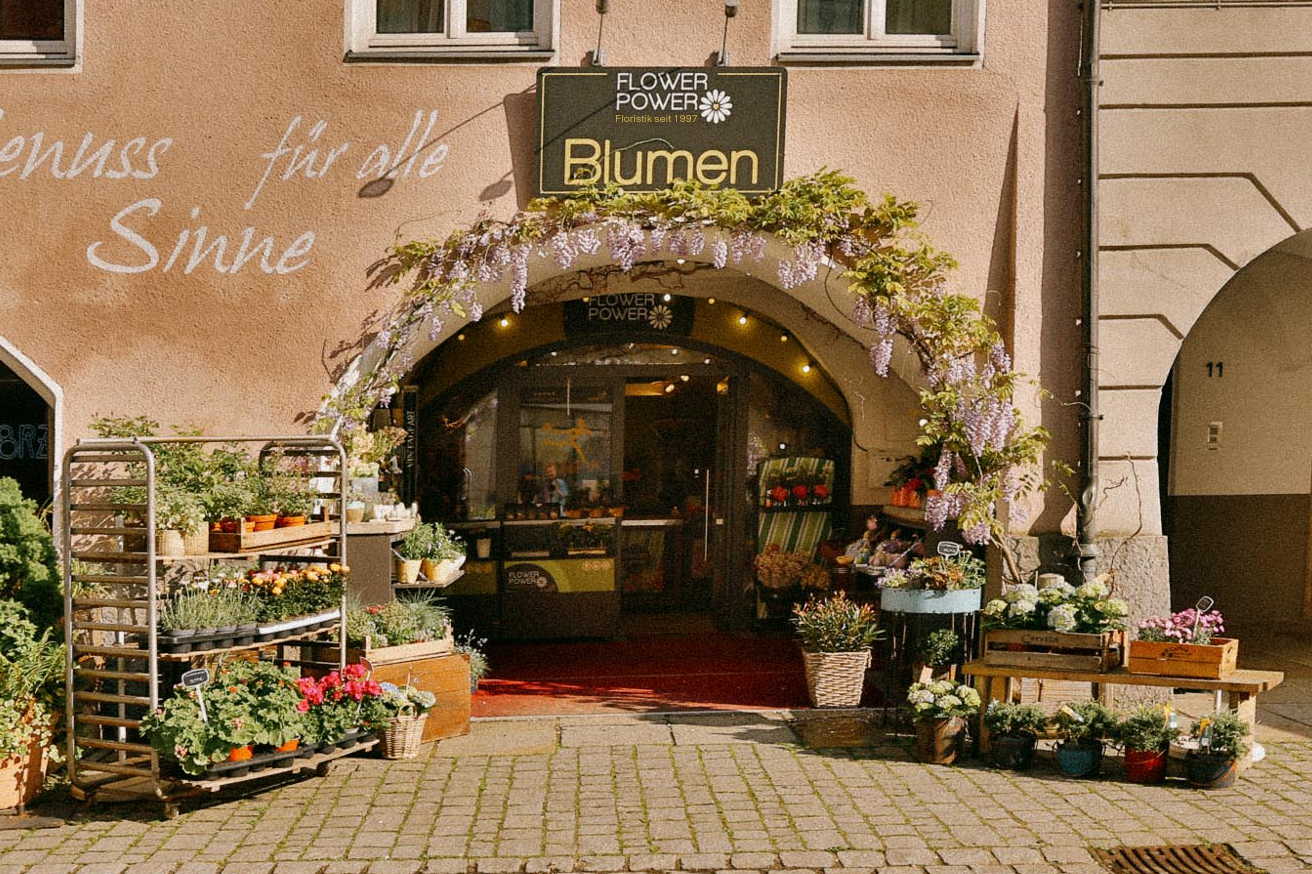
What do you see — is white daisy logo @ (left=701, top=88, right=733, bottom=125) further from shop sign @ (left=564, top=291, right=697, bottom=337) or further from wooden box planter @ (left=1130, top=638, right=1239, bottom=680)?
wooden box planter @ (left=1130, top=638, right=1239, bottom=680)

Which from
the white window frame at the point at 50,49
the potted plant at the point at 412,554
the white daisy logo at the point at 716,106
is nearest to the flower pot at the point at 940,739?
the potted plant at the point at 412,554

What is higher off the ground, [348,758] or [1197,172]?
[1197,172]

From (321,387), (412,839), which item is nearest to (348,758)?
(412,839)

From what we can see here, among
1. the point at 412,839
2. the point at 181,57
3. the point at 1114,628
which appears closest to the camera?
the point at 412,839

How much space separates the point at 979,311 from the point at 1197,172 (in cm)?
156

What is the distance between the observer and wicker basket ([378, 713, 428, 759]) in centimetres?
679

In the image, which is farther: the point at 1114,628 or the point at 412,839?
the point at 1114,628

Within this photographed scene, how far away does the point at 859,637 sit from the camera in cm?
784

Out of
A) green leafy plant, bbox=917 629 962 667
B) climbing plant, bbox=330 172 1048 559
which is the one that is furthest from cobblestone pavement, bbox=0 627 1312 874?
climbing plant, bbox=330 172 1048 559

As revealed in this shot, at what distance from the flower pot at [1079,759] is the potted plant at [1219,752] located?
17.2 inches

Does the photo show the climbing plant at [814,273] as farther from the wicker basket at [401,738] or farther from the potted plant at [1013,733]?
the wicker basket at [401,738]

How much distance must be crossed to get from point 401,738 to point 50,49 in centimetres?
467

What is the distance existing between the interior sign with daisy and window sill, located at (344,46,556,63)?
148 millimetres

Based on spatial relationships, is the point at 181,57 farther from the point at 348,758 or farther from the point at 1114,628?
the point at 1114,628
